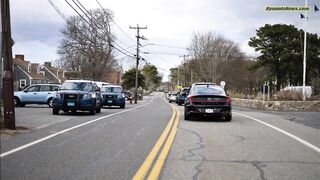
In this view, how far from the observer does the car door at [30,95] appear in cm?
3025

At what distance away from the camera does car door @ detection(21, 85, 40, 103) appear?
30250mm

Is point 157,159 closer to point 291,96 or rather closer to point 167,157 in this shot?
point 167,157

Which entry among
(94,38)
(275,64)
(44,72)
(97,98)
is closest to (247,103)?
(275,64)

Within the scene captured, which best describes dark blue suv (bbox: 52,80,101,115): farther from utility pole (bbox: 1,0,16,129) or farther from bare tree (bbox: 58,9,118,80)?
bare tree (bbox: 58,9,118,80)

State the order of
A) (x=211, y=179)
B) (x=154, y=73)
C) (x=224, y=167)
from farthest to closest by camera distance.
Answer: (x=154, y=73) < (x=224, y=167) < (x=211, y=179)

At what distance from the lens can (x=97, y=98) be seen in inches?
901

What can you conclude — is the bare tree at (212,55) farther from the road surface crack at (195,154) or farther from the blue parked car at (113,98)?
the road surface crack at (195,154)

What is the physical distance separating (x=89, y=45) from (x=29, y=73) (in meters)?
13.6

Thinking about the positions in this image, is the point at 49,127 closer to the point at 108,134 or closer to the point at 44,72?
the point at 108,134

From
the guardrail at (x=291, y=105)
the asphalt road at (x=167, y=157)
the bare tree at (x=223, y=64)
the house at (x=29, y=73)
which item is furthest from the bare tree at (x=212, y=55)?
the asphalt road at (x=167, y=157)

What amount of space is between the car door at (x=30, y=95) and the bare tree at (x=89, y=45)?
37.9 metres

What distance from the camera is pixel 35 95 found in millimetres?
30469

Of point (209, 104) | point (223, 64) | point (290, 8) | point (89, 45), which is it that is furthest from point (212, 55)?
point (209, 104)

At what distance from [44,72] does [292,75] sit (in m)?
49.8
